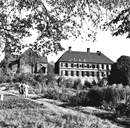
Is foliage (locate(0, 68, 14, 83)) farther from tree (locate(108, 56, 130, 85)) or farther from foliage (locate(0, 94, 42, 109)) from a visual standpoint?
foliage (locate(0, 94, 42, 109))

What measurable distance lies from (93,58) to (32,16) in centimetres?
4964

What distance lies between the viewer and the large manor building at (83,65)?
54.6 metres

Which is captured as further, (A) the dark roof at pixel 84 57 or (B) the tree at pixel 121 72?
(A) the dark roof at pixel 84 57

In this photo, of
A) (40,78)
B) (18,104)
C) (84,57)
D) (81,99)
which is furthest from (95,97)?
(84,57)

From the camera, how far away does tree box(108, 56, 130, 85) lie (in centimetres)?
3728

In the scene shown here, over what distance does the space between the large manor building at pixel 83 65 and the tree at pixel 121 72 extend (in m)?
16.3

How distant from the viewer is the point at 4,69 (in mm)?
42250

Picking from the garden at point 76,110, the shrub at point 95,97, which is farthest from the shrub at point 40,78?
the shrub at point 95,97

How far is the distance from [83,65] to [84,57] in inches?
107

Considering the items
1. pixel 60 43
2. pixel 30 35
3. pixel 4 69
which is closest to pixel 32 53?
pixel 30 35

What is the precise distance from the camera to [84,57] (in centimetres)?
5759

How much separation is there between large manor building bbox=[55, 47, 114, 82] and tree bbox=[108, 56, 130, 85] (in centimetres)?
1634

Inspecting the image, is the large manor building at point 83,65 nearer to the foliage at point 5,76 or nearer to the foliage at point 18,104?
the foliage at point 5,76

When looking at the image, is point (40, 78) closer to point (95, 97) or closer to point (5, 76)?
point (5, 76)
